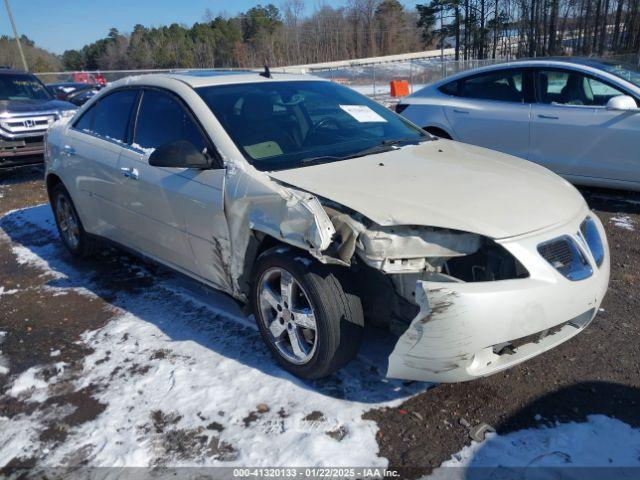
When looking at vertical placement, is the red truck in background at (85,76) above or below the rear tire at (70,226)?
above

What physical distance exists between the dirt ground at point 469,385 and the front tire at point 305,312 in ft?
1.31

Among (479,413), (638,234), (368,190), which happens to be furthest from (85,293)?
(638,234)

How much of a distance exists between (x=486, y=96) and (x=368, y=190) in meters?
4.44

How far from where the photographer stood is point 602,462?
2340mm

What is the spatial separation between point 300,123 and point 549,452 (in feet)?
8.08

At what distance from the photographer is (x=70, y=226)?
17.3 feet

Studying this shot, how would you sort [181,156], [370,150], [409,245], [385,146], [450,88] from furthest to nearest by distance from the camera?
[450,88] → [385,146] → [370,150] → [181,156] → [409,245]

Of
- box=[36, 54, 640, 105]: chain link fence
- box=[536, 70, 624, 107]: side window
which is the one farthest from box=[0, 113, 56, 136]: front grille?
box=[36, 54, 640, 105]: chain link fence

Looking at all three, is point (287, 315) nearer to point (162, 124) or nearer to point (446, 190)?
point (446, 190)

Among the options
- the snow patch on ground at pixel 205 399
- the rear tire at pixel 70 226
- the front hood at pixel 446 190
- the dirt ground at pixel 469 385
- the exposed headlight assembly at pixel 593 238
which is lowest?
the dirt ground at pixel 469 385

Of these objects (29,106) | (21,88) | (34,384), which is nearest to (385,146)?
(34,384)

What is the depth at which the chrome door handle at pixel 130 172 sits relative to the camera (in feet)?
12.6

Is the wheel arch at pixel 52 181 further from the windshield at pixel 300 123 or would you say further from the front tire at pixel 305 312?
the front tire at pixel 305 312

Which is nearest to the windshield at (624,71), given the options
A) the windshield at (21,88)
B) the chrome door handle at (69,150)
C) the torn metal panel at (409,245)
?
the torn metal panel at (409,245)
